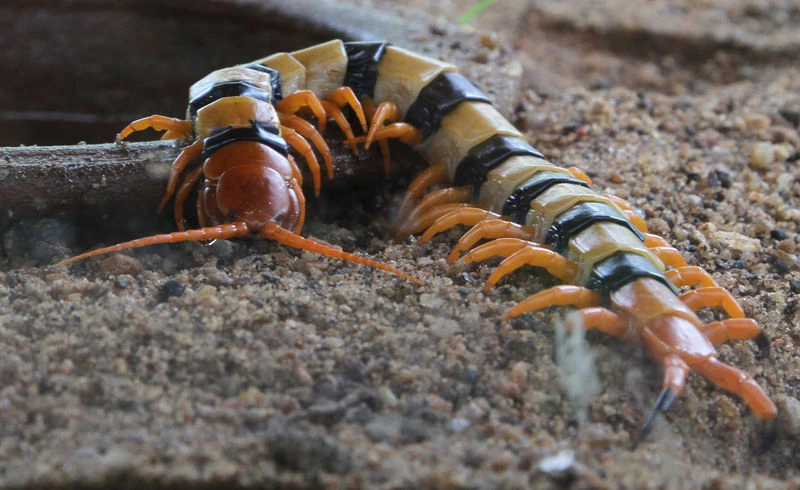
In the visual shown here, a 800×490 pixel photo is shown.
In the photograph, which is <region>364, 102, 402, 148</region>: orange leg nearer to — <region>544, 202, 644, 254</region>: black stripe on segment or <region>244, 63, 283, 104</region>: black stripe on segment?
<region>244, 63, 283, 104</region>: black stripe on segment

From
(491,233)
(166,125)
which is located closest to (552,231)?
(491,233)

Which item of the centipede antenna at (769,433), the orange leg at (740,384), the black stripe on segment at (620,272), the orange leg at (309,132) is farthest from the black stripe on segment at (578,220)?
the orange leg at (309,132)

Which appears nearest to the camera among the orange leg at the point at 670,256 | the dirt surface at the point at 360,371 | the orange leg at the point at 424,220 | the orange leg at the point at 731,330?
the dirt surface at the point at 360,371

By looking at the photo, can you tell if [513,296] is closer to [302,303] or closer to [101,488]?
[302,303]

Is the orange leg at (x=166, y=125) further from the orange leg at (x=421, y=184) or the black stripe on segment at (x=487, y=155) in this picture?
the black stripe on segment at (x=487, y=155)

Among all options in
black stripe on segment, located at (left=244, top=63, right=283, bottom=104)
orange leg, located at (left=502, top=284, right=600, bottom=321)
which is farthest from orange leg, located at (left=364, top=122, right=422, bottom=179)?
orange leg, located at (left=502, top=284, right=600, bottom=321)

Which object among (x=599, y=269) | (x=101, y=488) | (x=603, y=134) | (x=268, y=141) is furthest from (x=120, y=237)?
(x=603, y=134)
